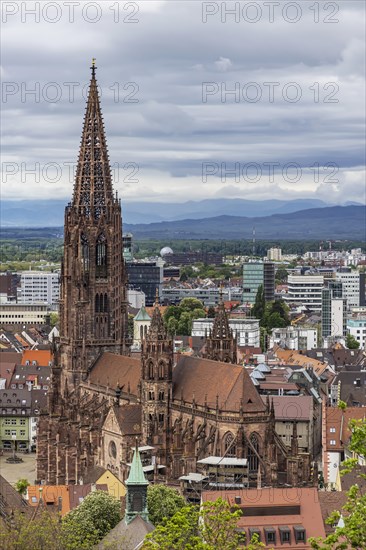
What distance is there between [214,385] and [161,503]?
2604 centimetres

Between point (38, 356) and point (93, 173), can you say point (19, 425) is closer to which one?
point (93, 173)

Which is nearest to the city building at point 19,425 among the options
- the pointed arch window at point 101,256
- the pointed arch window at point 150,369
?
the pointed arch window at point 101,256

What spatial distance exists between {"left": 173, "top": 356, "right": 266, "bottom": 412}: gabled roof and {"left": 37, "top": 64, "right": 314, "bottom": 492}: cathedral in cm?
10

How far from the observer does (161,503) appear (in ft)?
267

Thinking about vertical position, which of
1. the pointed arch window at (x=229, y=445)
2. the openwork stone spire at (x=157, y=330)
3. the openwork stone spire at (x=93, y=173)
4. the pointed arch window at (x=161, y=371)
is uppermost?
the openwork stone spire at (x=93, y=173)

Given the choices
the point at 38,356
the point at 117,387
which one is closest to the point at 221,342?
the point at 117,387

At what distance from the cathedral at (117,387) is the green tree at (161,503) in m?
14.5

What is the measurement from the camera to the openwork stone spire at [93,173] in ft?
438

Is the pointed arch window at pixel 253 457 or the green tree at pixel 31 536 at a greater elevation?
the green tree at pixel 31 536

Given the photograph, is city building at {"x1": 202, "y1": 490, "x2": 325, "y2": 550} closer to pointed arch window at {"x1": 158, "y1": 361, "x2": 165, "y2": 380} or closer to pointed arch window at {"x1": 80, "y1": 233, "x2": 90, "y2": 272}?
pointed arch window at {"x1": 158, "y1": 361, "x2": 165, "y2": 380}

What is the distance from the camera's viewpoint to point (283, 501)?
75.2 m

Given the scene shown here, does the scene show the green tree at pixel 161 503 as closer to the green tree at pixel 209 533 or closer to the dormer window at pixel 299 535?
the dormer window at pixel 299 535

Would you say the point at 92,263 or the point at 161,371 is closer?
the point at 161,371

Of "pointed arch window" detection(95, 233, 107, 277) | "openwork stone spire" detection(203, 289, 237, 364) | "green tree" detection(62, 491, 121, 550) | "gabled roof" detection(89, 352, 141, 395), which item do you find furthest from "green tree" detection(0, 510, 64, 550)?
"pointed arch window" detection(95, 233, 107, 277)
